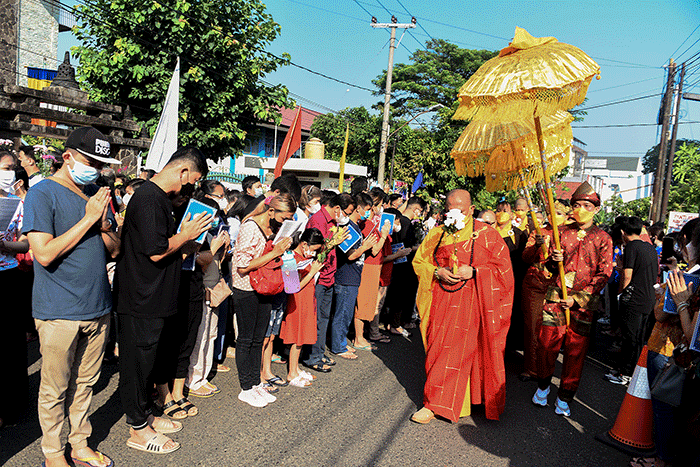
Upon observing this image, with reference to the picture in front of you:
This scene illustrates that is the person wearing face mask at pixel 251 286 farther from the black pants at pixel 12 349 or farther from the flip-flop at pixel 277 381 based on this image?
the black pants at pixel 12 349

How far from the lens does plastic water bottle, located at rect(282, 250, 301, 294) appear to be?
4.44 metres

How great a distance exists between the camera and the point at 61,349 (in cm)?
294

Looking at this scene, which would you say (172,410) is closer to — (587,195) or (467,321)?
(467,321)

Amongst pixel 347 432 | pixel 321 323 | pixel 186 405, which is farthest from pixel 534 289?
pixel 186 405

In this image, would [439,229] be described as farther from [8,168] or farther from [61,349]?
[8,168]

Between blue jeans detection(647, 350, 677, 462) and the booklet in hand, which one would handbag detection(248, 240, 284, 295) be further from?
blue jeans detection(647, 350, 677, 462)

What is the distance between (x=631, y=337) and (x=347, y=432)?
4.05 meters

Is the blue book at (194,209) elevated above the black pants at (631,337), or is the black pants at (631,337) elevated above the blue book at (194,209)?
the blue book at (194,209)

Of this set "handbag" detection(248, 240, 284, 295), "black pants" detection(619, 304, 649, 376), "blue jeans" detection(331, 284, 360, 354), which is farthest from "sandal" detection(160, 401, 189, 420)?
"black pants" detection(619, 304, 649, 376)

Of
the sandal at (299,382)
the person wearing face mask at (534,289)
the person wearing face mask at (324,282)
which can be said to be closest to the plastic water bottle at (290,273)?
the person wearing face mask at (324,282)

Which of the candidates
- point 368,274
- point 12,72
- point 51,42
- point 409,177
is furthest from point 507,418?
point 51,42

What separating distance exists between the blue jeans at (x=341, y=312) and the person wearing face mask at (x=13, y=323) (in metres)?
3.14

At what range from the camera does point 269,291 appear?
163 inches

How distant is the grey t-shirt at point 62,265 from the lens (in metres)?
2.85
